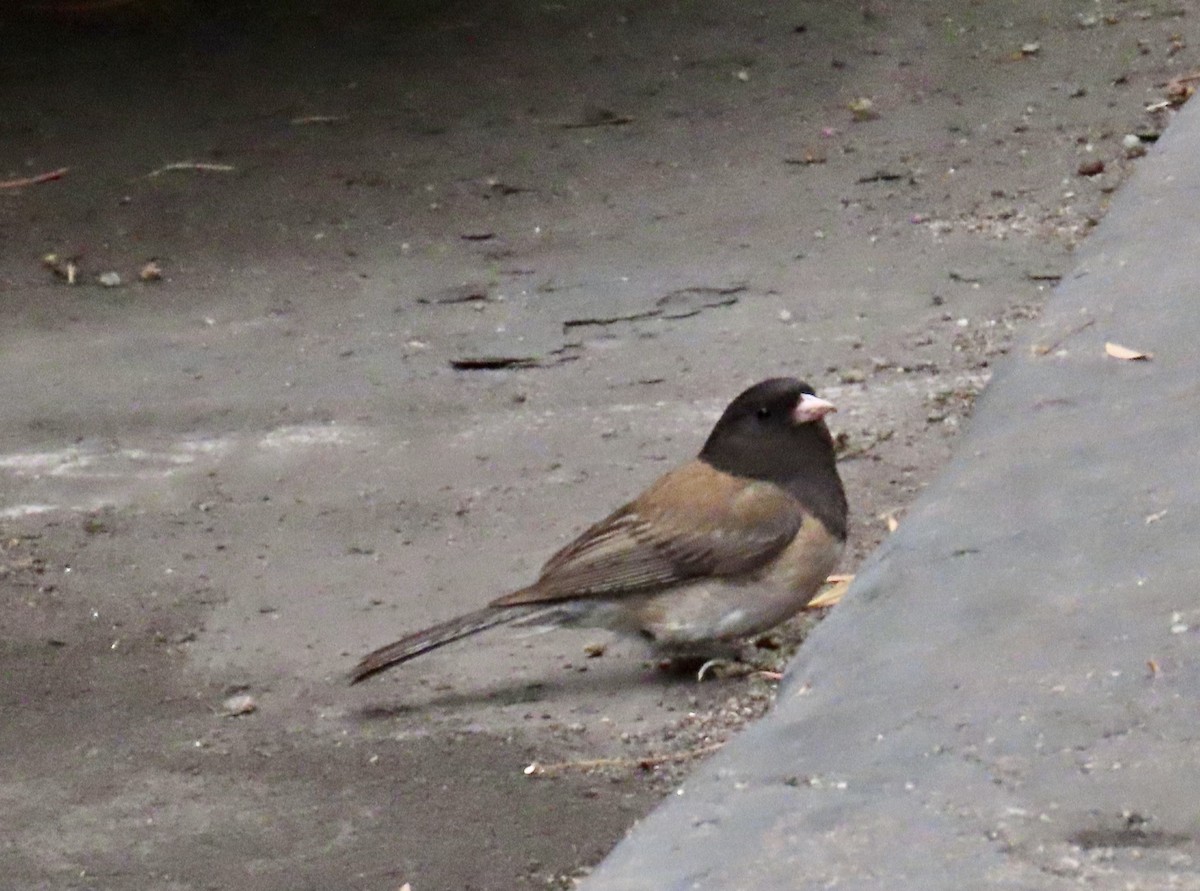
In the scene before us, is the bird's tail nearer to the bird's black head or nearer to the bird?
the bird

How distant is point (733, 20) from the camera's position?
30.0 feet

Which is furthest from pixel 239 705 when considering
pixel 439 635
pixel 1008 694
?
pixel 1008 694

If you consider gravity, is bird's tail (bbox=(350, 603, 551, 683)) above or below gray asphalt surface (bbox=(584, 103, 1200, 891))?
below

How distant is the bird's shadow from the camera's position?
4.64 metres

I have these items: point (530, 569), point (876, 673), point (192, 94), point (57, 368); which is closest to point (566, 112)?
point (192, 94)

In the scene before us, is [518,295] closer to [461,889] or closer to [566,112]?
[566,112]

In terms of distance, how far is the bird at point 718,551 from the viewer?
477 cm

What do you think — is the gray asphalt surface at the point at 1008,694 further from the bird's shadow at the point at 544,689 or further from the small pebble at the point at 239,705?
the small pebble at the point at 239,705

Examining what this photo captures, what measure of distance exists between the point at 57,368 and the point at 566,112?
257cm

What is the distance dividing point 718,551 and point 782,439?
32cm

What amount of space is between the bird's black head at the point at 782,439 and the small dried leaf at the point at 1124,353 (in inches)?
94.5

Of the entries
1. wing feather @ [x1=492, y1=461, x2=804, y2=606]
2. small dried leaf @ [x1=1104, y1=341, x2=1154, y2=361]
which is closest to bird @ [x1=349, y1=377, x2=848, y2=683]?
wing feather @ [x1=492, y1=461, x2=804, y2=606]

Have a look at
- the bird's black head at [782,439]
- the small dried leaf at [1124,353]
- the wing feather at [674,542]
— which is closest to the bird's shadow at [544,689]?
the wing feather at [674,542]

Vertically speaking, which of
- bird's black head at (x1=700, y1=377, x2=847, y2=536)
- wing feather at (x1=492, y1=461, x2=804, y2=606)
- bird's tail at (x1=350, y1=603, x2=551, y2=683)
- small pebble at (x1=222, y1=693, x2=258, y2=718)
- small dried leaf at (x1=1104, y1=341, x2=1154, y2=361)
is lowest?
small pebble at (x1=222, y1=693, x2=258, y2=718)
